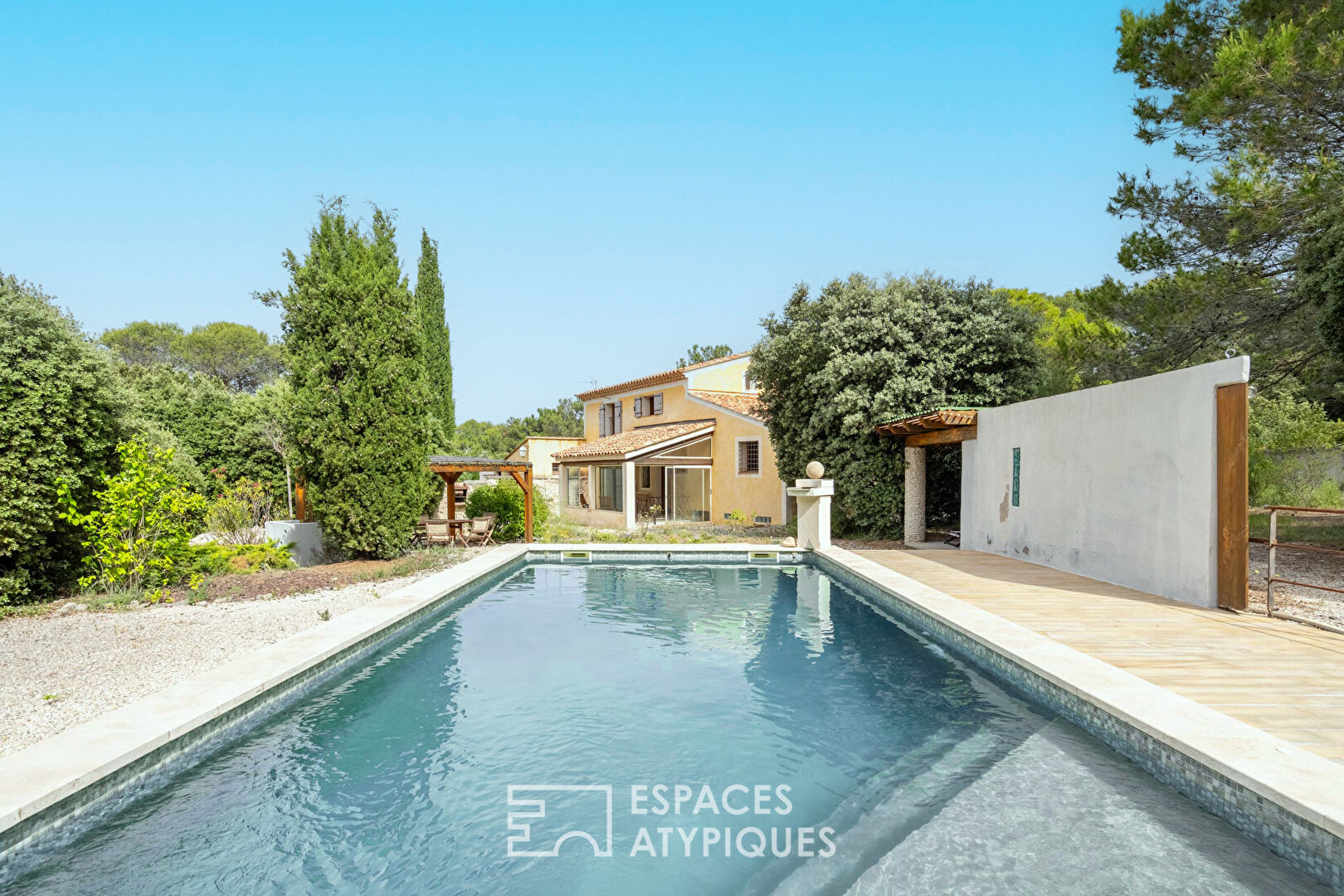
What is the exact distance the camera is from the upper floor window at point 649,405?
29189 millimetres

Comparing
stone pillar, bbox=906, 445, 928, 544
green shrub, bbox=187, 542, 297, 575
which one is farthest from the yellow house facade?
green shrub, bbox=187, 542, 297, 575

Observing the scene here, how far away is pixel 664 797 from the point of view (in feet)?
16.3

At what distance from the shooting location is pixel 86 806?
4.17 m

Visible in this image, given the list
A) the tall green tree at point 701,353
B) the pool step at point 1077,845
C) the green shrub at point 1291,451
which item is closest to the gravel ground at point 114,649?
the pool step at point 1077,845

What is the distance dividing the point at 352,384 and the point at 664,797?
34.5 feet

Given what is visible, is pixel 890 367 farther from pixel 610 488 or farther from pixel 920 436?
pixel 610 488

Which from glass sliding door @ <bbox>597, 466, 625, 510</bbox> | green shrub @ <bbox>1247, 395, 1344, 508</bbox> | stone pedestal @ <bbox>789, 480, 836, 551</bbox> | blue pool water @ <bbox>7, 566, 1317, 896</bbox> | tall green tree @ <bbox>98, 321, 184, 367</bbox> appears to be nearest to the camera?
blue pool water @ <bbox>7, 566, 1317, 896</bbox>

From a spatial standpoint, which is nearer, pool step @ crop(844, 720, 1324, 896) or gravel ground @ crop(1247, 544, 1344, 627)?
pool step @ crop(844, 720, 1324, 896)

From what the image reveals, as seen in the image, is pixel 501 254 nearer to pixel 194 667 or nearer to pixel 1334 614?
pixel 194 667

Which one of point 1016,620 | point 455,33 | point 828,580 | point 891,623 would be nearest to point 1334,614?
point 1016,620

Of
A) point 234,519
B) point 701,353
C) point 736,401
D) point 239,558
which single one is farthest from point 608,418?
point 701,353

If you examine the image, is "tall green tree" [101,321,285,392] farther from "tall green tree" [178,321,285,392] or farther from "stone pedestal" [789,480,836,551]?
"stone pedestal" [789,480,836,551]

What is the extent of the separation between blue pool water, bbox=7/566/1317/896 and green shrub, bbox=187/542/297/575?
18.0 ft

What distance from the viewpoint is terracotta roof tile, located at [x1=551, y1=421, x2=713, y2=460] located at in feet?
81.1
